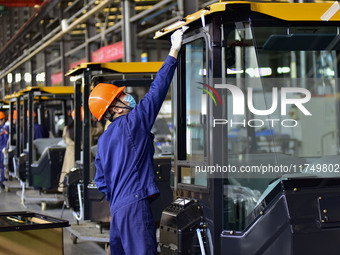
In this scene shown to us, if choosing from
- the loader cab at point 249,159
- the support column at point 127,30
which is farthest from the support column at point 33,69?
the loader cab at point 249,159

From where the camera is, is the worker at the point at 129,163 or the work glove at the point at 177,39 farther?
the work glove at the point at 177,39

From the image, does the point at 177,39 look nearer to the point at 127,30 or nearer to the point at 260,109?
the point at 260,109

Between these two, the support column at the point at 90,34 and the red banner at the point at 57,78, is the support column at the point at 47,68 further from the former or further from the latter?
the support column at the point at 90,34

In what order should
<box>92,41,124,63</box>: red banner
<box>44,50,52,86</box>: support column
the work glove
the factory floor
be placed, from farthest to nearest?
<box>44,50,52,86</box>: support column < <box>92,41,124,63</box>: red banner < the factory floor < the work glove

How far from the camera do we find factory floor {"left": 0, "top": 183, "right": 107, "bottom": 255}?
739 cm

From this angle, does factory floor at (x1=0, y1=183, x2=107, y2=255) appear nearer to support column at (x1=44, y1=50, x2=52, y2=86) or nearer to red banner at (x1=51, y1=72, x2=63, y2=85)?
red banner at (x1=51, y1=72, x2=63, y2=85)

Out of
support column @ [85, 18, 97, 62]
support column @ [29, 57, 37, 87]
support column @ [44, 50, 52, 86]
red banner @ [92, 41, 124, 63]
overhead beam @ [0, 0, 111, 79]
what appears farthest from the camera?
support column @ [29, 57, 37, 87]

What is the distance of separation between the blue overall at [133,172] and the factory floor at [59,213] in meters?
3.37

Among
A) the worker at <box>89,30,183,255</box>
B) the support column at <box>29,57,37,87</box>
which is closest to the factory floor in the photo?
the worker at <box>89,30,183,255</box>

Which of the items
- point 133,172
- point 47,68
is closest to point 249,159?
point 133,172

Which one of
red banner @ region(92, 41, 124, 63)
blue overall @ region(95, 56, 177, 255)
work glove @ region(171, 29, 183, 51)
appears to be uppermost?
red banner @ region(92, 41, 124, 63)

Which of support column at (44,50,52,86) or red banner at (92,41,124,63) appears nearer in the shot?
red banner at (92,41,124,63)

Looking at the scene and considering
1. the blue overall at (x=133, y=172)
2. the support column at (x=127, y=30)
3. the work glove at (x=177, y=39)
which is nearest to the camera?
the blue overall at (x=133, y=172)

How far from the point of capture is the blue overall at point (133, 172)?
153 inches
